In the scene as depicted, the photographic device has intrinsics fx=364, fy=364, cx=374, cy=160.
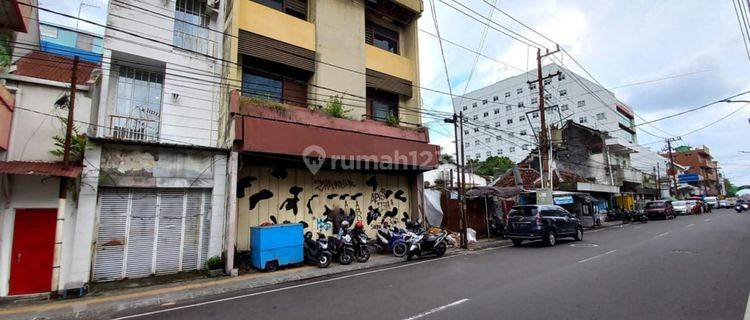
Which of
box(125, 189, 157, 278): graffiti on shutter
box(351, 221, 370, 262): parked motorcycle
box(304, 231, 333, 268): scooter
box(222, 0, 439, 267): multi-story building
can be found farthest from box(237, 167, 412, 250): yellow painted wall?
box(125, 189, 157, 278): graffiti on shutter

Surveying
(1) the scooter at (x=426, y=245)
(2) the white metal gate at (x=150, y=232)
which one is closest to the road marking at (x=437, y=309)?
(1) the scooter at (x=426, y=245)

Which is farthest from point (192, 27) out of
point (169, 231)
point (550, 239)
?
point (550, 239)

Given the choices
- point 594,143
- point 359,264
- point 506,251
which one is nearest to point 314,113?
point 359,264

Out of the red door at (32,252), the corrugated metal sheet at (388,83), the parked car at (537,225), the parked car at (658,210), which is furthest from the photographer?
the parked car at (658,210)

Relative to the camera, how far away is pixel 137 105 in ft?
36.1

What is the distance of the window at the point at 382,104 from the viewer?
16405mm

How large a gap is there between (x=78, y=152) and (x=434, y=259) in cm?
1070

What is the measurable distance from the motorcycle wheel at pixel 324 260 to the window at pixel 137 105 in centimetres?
612

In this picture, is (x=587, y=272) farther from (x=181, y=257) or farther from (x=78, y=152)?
(x=78, y=152)

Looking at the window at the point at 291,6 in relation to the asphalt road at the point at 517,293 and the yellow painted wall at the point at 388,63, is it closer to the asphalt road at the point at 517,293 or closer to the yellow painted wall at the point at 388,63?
the yellow painted wall at the point at 388,63

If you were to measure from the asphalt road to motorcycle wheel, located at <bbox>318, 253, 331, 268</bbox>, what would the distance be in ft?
4.43

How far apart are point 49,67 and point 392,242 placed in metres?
12.0

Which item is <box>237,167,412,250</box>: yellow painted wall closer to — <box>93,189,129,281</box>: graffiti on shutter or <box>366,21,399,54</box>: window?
<box>93,189,129,281</box>: graffiti on shutter

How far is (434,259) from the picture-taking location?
12453 millimetres
